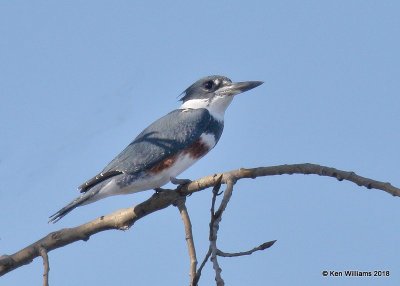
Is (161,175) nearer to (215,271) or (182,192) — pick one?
(182,192)

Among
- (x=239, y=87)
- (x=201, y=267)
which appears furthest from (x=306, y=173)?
(x=239, y=87)

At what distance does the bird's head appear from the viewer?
6.31 meters

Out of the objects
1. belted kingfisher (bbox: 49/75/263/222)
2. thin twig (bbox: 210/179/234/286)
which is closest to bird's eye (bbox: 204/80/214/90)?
belted kingfisher (bbox: 49/75/263/222)

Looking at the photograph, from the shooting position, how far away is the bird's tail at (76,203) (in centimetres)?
520

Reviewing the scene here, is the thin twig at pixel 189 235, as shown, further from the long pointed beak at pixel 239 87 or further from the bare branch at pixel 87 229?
the long pointed beak at pixel 239 87

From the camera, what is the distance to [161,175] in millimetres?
5484

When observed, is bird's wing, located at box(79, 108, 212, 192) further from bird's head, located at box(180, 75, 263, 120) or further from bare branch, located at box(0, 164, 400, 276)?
bare branch, located at box(0, 164, 400, 276)

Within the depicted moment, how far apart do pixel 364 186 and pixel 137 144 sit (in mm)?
2698

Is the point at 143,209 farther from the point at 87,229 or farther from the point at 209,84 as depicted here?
the point at 209,84

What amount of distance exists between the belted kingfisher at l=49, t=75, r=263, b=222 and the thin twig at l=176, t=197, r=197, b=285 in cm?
112

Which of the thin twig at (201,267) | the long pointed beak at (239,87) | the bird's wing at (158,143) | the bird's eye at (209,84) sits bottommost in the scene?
the thin twig at (201,267)

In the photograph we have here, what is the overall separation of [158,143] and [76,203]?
713mm

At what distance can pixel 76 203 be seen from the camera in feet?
17.3

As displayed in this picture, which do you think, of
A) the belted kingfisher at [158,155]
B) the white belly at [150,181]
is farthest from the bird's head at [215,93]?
the white belly at [150,181]
